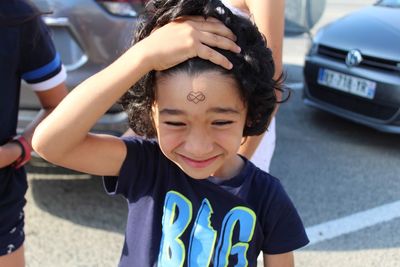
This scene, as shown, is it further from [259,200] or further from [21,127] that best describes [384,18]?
[259,200]

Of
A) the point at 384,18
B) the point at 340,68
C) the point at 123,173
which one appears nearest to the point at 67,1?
the point at 123,173

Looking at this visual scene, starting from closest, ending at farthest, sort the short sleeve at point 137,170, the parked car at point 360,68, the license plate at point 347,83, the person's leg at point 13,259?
the short sleeve at point 137,170 → the person's leg at point 13,259 → the parked car at point 360,68 → the license plate at point 347,83

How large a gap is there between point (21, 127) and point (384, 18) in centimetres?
339

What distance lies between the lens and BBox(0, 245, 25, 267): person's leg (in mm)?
1702

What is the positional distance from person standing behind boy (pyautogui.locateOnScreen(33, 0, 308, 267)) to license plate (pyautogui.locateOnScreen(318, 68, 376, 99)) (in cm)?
350

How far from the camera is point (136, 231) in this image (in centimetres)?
144

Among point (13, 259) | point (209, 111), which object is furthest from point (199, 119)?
point (13, 259)

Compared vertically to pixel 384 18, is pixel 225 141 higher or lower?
higher

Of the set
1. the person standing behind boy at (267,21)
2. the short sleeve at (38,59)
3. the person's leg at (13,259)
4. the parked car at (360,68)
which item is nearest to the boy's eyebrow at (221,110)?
the person standing behind boy at (267,21)

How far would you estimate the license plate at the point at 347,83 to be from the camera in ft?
15.4

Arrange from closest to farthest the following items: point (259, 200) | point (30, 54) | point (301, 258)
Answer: point (259, 200) < point (30, 54) < point (301, 258)

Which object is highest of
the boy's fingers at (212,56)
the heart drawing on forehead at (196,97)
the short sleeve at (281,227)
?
the boy's fingers at (212,56)

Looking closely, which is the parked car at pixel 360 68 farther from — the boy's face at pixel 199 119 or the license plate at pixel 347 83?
the boy's face at pixel 199 119

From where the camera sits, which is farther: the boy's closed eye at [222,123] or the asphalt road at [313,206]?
the asphalt road at [313,206]
